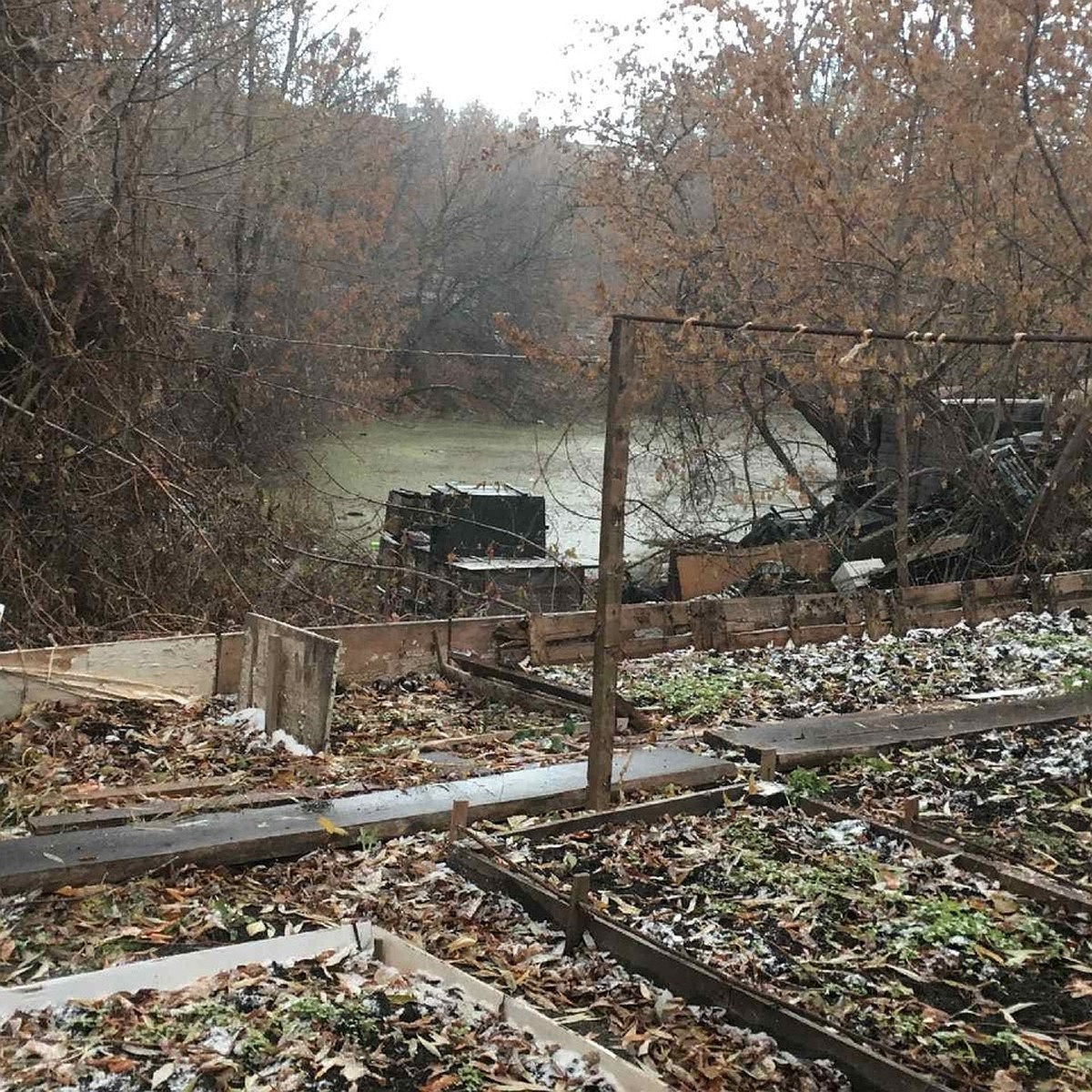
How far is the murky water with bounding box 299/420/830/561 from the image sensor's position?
584 inches

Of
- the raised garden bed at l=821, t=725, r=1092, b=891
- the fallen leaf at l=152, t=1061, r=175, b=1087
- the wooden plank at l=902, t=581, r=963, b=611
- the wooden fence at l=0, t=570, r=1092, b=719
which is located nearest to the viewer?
the fallen leaf at l=152, t=1061, r=175, b=1087

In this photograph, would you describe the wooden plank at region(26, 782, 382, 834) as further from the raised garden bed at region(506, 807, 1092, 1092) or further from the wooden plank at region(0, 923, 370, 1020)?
the wooden plank at region(0, 923, 370, 1020)

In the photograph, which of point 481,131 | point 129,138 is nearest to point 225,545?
point 129,138

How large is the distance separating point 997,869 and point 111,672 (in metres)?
4.97

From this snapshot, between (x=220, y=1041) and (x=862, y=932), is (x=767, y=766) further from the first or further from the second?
(x=220, y=1041)

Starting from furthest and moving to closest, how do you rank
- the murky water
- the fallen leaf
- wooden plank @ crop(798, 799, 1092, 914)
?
the murky water < wooden plank @ crop(798, 799, 1092, 914) < the fallen leaf

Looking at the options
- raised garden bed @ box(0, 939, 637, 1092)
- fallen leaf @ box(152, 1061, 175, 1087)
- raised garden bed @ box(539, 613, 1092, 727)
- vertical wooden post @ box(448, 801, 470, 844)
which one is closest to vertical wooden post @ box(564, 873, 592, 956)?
raised garden bed @ box(0, 939, 637, 1092)

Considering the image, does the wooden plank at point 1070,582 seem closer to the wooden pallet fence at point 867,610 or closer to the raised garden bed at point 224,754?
the wooden pallet fence at point 867,610

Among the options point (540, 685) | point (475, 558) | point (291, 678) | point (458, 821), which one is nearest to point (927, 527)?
point (475, 558)

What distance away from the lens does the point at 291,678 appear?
650 cm

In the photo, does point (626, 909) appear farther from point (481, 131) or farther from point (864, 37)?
point (481, 131)

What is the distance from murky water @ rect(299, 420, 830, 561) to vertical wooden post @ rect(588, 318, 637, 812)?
7334 millimetres

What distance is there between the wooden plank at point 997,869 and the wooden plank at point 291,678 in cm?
270

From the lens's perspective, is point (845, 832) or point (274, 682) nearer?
point (845, 832)
